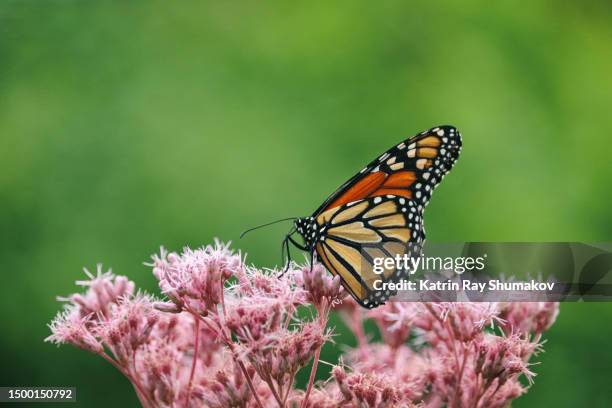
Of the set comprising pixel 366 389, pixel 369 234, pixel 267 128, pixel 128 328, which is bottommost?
pixel 366 389

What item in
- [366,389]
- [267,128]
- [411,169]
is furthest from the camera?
[267,128]

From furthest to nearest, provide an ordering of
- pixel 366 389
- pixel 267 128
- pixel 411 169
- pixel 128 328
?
pixel 267 128
pixel 411 169
pixel 128 328
pixel 366 389

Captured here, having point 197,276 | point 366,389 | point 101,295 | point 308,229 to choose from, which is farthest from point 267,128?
point 366,389

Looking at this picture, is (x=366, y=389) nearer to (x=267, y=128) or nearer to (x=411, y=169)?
(x=411, y=169)

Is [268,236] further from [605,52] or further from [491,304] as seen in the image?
[605,52]

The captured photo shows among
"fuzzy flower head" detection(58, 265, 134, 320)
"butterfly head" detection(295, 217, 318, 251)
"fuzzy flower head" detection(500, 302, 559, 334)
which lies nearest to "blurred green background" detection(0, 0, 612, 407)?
"butterfly head" detection(295, 217, 318, 251)

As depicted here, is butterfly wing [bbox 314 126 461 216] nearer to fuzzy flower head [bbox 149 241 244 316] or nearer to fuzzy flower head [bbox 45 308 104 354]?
fuzzy flower head [bbox 149 241 244 316]

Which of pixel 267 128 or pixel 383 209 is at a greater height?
pixel 267 128
